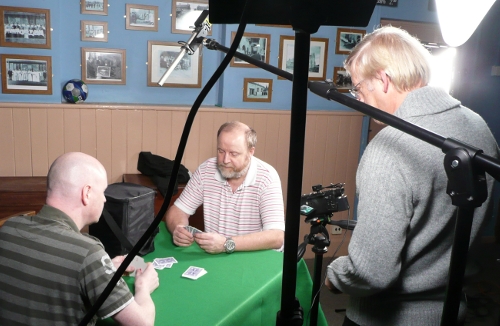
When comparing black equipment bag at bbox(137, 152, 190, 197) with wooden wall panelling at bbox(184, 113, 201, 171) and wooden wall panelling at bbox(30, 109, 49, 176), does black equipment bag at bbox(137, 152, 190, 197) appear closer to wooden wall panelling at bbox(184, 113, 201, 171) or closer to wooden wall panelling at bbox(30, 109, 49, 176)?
wooden wall panelling at bbox(184, 113, 201, 171)

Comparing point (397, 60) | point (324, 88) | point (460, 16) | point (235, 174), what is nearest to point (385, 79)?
point (397, 60)

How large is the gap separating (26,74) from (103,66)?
0.60m

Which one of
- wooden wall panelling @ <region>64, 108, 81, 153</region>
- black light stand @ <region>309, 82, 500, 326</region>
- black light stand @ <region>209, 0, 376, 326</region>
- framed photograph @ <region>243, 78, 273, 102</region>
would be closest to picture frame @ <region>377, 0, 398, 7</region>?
framed photograph @ <region>243, 78, 273, 102</region>

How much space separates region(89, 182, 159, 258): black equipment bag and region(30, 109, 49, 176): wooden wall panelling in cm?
189

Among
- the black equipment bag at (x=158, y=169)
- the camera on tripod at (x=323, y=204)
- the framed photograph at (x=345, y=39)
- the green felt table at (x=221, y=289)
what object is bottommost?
the green felt table at (x=221, y=289)

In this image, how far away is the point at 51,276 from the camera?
1.48 m

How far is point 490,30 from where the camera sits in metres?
4.64

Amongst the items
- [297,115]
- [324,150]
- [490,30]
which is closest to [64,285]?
[297,115]

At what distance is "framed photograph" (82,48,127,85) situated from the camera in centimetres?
378

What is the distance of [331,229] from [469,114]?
11.2 feet

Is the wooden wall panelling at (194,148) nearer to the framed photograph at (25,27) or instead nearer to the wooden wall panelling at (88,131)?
the wooden wall panelling at (88,131)

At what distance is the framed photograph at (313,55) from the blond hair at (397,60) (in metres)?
2.85

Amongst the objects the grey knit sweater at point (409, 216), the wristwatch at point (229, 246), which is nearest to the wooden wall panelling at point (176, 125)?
the wristwatch at point (229, 246)

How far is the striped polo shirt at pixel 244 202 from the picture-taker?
256cm
